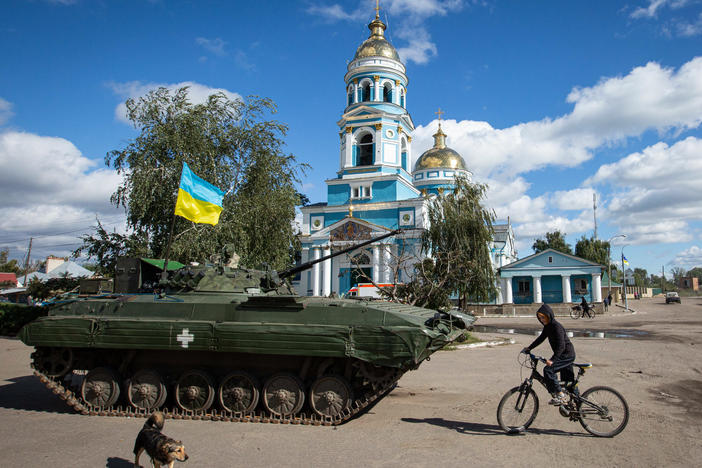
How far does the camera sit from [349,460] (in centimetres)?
541

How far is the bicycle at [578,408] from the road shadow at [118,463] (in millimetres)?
4405

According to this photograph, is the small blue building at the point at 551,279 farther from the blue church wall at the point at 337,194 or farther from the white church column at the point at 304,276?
the white church column at the point at 304,276

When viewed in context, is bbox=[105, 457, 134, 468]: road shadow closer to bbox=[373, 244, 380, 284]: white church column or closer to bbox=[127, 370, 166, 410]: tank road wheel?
bbox=[127, 370, 166, 410]: tank road wheel

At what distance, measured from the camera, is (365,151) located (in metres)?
38.4

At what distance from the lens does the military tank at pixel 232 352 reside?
688 centimetres

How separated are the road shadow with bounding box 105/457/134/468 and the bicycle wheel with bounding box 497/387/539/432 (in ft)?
14.5

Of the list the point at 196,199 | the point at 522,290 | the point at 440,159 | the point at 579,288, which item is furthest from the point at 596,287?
the point at 196,199

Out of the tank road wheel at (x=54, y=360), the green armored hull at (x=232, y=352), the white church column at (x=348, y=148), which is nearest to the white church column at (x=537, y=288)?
the white church column at (x=348, y=148)

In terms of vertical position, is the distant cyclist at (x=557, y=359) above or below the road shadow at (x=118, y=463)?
above

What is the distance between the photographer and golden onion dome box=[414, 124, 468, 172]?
4591 cm

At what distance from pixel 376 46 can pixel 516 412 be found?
3529 cm

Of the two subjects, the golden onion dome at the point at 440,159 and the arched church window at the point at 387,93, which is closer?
the arched church window at the point at 387,93

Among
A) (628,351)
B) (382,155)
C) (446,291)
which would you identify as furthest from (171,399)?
(382,155)

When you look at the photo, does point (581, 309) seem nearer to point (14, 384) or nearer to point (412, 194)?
point (412, 194)
